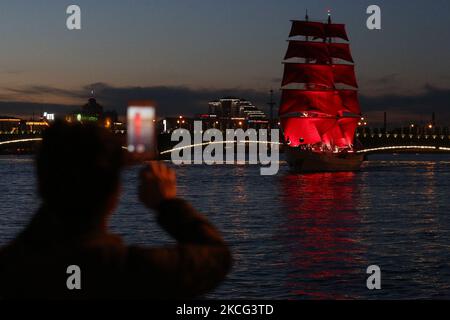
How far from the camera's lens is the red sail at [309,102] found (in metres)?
97.5

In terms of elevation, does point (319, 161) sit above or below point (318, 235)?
below

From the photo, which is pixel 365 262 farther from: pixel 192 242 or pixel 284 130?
pixel 284 130

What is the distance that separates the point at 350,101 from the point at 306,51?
746cm

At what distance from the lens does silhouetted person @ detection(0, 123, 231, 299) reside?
2.19 meters

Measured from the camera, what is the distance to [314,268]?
840 inches

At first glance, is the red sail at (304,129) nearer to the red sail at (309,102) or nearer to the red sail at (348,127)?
the red sail at (309,102)

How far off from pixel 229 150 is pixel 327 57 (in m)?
76.7

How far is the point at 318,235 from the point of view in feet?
97.5

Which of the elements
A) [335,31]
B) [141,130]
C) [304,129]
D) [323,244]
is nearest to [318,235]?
[323,244]

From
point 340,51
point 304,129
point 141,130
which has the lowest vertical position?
point 304,129

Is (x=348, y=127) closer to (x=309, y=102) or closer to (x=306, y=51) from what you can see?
(x=309, y=102)

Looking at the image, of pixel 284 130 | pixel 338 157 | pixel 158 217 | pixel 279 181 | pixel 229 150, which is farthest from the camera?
pixel 229 150
